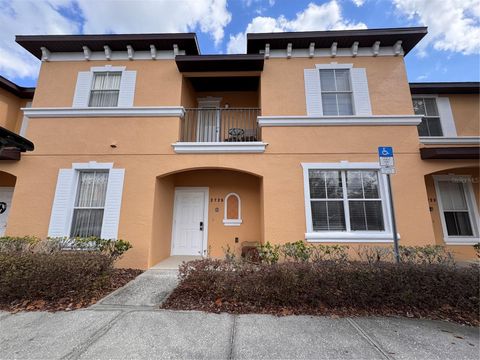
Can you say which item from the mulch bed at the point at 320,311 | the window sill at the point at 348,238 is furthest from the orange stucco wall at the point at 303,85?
the mulch bed at the point at 320,311

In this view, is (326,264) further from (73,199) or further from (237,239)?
(73,199)

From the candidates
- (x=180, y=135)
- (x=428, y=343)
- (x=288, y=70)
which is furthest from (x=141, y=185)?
(x=428, y=343)

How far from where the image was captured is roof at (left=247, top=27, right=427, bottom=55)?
23.7ft

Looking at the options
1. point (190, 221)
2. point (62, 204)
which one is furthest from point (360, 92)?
point (62, 204)

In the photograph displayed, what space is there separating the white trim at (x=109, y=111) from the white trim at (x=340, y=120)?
122 inches

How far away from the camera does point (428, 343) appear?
125 inches

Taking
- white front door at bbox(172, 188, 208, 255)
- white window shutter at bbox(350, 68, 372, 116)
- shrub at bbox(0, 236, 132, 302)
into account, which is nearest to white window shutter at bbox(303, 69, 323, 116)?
white window shutter at bbox(350, 68, 372, 116)

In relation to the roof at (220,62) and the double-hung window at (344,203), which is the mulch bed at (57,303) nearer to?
the double-hung window at (344,203)

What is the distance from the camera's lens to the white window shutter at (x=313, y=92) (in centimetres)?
725

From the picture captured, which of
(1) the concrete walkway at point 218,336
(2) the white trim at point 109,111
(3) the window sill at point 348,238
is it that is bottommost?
(1) the concrete walkway at point 218,336

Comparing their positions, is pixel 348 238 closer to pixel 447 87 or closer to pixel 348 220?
pixel 348 220

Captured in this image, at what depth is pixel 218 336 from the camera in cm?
328

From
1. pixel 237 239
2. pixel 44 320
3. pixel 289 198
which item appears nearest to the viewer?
pixel 44 320

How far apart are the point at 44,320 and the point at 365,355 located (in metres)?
5.14
